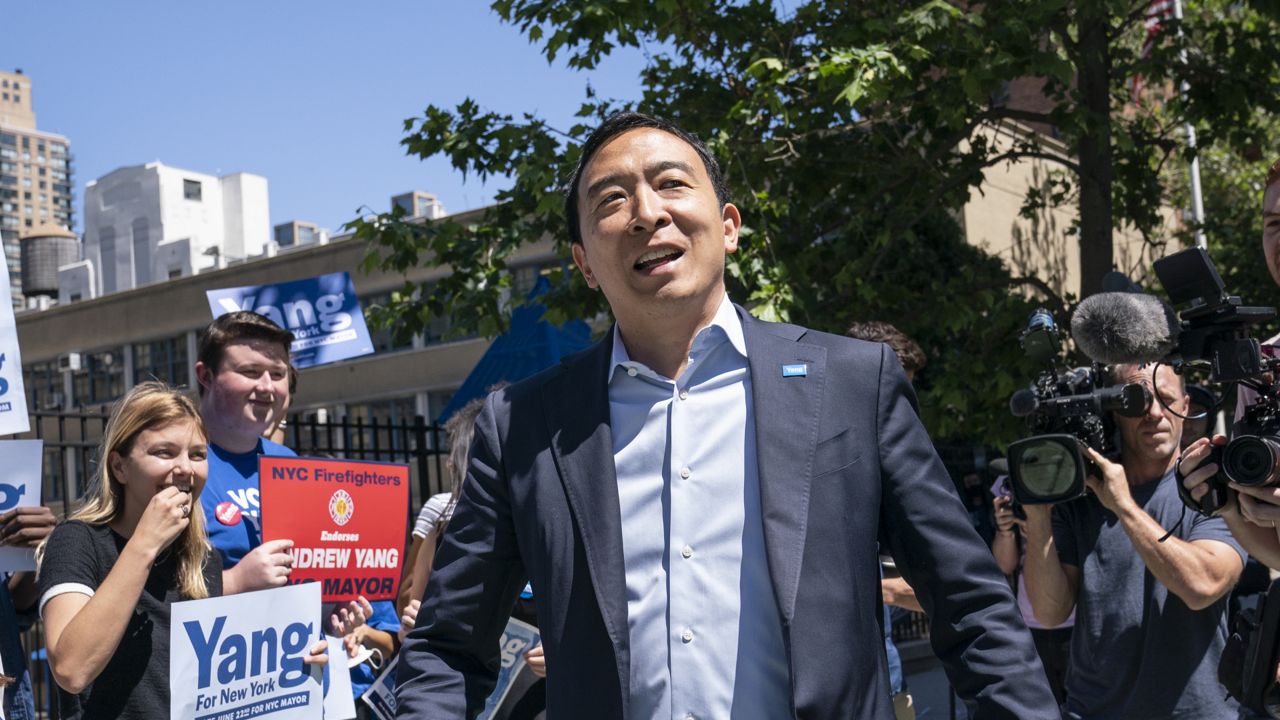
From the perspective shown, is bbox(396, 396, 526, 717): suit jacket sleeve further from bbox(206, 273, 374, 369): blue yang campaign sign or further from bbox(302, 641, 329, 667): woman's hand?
bbox(206, 273, 374, 369): blue yang campaign sign

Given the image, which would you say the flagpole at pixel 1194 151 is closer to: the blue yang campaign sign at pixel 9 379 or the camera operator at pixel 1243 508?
the camera operator at pixel 1243 508

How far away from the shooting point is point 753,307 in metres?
9.26

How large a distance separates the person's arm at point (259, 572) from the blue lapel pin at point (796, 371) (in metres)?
2.57

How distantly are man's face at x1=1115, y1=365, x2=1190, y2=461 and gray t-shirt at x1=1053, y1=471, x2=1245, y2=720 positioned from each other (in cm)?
11

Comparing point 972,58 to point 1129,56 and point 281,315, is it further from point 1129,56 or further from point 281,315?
point 281,315

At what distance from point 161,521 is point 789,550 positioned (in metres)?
2.37

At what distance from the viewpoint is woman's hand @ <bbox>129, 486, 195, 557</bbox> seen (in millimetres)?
3762

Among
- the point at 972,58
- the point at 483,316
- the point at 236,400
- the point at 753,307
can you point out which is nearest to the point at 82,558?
the point at 236,400

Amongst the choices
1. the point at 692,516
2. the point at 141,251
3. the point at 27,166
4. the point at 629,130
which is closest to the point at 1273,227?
the point at 629,130

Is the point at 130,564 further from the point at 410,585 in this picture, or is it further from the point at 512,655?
the point at 410,585

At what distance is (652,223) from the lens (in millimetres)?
2383

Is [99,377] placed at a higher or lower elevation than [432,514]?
higher

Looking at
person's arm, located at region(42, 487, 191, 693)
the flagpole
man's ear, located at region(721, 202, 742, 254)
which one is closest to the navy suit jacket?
man's ear, located at region(721, 202, 742, 254)

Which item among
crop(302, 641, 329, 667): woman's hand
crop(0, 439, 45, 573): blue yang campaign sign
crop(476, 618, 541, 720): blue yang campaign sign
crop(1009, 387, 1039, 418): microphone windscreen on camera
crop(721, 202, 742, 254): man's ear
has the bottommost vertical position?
crop(476, 618, 541, 720): blue yang campaign sign
